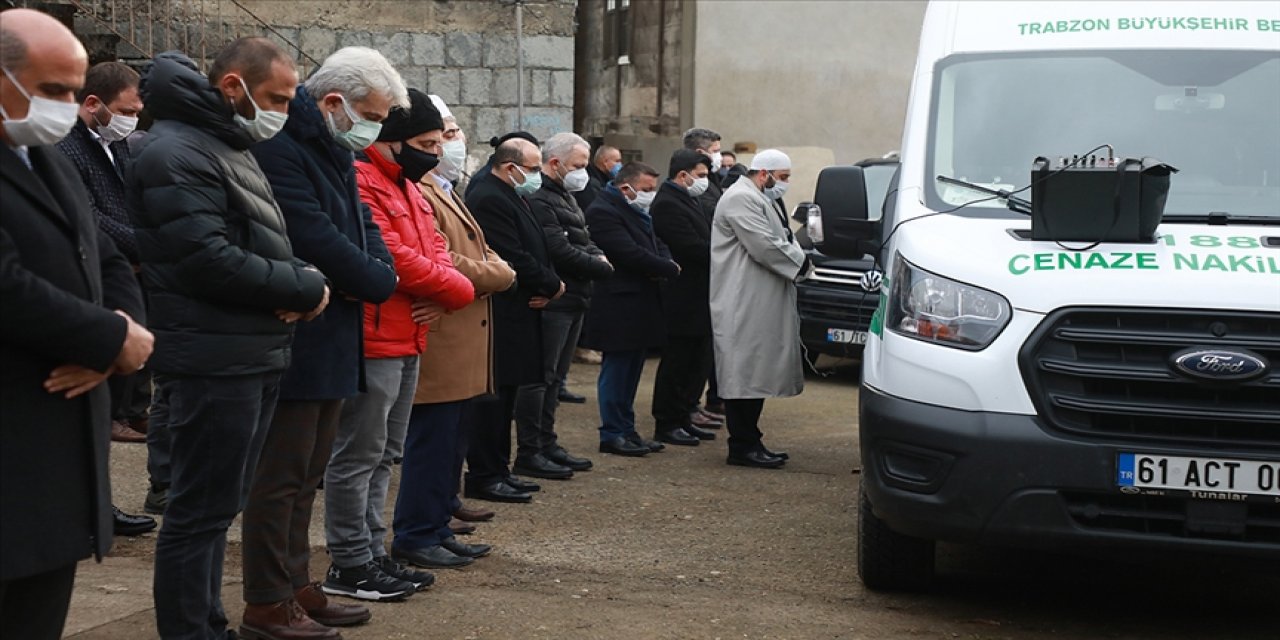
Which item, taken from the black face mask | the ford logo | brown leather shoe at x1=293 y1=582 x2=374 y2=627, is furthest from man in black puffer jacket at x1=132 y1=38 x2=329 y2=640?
the ford logo


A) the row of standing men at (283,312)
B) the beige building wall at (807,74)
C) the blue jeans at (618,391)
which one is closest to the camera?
the row of standing men at (283,312)

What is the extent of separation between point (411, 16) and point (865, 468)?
9.48 m

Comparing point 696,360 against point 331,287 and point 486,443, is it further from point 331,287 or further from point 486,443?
point 331,287

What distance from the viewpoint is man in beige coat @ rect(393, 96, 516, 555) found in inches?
251

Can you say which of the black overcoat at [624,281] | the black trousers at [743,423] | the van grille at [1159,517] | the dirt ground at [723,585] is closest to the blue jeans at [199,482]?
the dirt ground at [723,585]

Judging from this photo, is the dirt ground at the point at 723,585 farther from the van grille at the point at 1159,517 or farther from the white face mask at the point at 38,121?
the white face mask at the point at 38,121

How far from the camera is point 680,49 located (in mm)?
22734

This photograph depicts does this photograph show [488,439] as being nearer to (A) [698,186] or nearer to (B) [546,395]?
(B) [546,395]

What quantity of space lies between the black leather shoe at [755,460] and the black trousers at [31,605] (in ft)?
20.0

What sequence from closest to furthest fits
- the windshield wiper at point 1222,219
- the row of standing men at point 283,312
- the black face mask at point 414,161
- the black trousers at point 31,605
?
the black trousers at point 31,605
the row of standing men at point 283,312
the windshield wiper at point 1222,219
the black face mask at point 414,161

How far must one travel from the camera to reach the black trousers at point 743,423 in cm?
941

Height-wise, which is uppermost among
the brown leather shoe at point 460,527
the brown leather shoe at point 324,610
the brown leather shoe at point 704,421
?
the brown leather shoe at point 324,610

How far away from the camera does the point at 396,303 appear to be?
579 centimetres

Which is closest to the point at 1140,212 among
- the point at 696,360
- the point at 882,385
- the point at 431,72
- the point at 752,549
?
the point at 882,385
